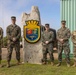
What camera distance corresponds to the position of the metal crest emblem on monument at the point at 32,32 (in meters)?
12.2

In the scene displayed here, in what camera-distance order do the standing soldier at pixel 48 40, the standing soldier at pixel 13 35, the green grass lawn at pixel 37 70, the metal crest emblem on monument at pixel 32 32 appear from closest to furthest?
1. the green grass lawn at pixel 37 70
2. the standing soldier at pixel 13 35
3. the standing soldier at pixel 48 40
4. the metal crest emblem on monument at pixel 32 32

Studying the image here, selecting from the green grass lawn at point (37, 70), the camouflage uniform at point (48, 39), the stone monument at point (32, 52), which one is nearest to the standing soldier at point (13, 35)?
the green grass lawn at point (37, 70)

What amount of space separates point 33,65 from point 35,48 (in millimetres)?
924

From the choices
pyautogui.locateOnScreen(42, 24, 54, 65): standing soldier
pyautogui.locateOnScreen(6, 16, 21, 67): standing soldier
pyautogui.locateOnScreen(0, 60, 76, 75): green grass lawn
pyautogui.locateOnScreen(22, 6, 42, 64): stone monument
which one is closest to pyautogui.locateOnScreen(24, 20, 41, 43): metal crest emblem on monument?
pyautogui.locateOnScreen(22, 6, 42, 64): stone monument

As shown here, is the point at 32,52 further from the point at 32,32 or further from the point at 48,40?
the point at 48,40

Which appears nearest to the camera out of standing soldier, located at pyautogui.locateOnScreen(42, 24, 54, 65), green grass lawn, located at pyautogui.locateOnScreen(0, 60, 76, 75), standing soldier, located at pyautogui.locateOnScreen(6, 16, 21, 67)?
green grass lawn, located at pyautogui.locateOnScreen(0, 60, 76, 75)

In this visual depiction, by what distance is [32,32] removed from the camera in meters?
12.2

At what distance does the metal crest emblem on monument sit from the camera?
40.0 ft

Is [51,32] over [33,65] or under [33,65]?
over

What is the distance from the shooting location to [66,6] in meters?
15.8

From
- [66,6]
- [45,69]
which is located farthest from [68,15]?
[45,69]

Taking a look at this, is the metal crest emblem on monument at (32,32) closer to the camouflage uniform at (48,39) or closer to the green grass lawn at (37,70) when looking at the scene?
the camouflage uniform at (48,39)

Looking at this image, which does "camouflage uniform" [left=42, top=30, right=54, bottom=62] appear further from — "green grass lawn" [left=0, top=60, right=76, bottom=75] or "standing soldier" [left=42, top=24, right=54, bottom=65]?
"green grass lawn" [left=0, top=60, right=76, bottom=75]

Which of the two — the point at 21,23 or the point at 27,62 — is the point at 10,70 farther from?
the point at 21,23
